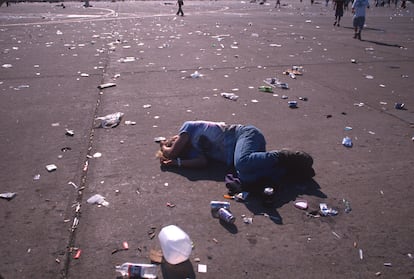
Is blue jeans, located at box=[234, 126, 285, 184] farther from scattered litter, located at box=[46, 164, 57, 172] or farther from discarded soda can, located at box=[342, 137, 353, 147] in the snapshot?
scattered litter, located at box=[46, 164, 57, 172]

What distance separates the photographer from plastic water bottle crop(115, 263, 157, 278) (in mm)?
2354

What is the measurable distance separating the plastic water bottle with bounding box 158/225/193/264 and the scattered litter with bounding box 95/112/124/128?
2650 mm

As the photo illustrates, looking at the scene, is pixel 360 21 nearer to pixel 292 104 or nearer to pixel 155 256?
pixel 292 104

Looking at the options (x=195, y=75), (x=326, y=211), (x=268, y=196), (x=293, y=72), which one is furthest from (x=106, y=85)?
(x=326, y=211)

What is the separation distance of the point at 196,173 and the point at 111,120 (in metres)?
1.86

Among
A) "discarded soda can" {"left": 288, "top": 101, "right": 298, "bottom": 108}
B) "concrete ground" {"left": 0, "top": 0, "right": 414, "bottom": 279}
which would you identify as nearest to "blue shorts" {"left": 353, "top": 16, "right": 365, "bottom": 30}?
"concrete ground" {"left": 0, "top": 0, "right": 414, "bottom": 279}

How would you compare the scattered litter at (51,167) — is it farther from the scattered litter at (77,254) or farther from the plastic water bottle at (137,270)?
the plastic water bottle at (137,270)

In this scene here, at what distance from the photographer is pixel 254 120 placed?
509 cm

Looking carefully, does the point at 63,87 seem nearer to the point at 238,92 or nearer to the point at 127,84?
the point at 127,84

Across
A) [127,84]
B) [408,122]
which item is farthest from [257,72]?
[408,122]

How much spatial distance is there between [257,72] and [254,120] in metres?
3.08

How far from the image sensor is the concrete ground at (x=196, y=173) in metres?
2.56

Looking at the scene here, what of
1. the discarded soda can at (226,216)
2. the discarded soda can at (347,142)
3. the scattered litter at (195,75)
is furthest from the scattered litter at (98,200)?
the scattered litter at (195,75)

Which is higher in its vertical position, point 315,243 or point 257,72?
point 257,72
